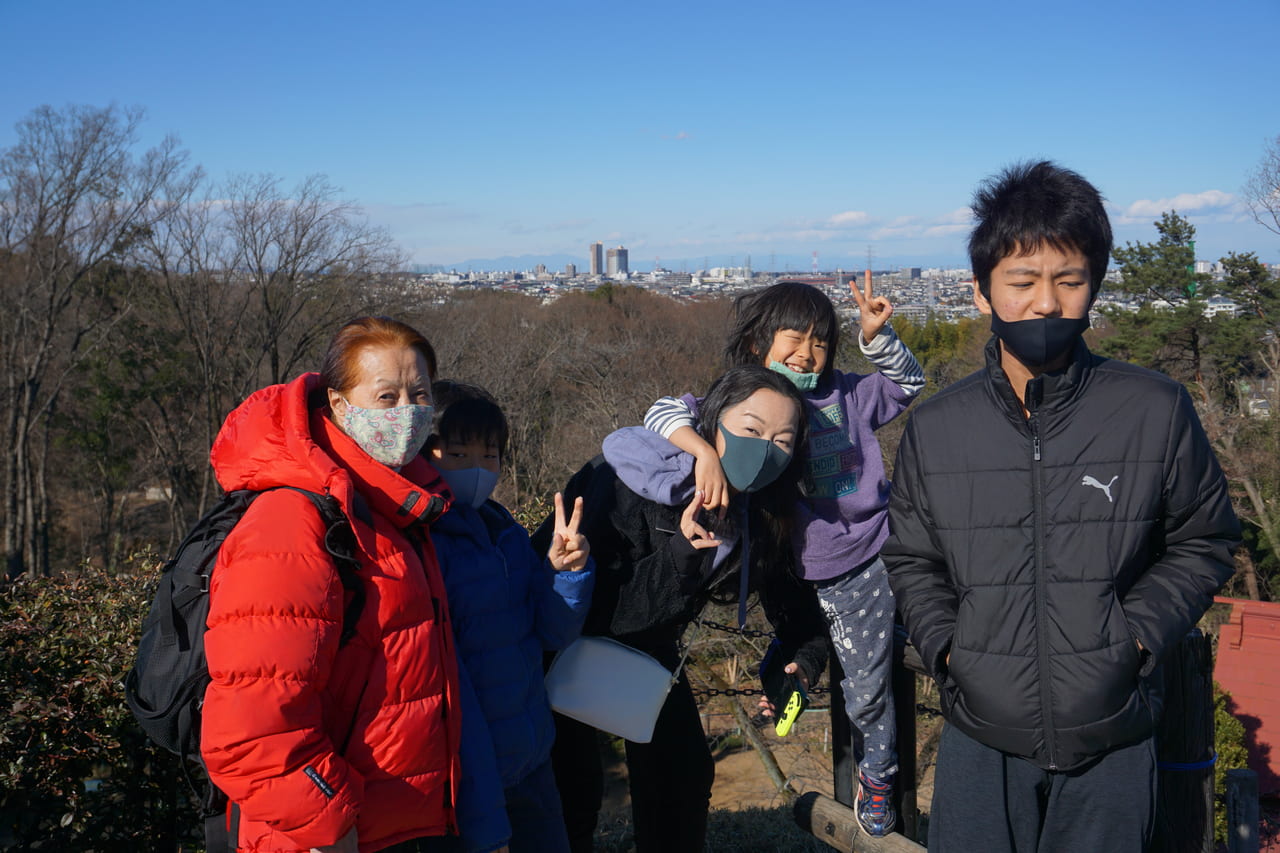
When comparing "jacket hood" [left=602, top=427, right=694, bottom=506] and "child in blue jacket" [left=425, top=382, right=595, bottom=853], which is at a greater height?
"jacket hood" [left=602, top=427, right=694, bottom=506]

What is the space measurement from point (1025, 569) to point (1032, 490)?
17cm

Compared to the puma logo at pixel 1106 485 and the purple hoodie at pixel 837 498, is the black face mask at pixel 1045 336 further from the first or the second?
the purple hoodie at pixel 837 498

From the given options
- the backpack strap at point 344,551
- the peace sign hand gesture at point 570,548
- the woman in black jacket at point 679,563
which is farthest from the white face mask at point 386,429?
the woman in black jacket at point 679,563

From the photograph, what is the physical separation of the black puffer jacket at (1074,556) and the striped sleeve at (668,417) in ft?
2.37

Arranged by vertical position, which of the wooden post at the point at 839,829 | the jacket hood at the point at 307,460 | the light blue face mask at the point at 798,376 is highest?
the light blue face mask at the point at 798,376

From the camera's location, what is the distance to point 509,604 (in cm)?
216

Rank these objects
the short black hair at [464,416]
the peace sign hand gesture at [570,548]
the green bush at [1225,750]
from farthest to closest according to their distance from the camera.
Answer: the green bush at [1225,750] < the short black hair at [464,416] < the peace sign hand gesture at [570,548]

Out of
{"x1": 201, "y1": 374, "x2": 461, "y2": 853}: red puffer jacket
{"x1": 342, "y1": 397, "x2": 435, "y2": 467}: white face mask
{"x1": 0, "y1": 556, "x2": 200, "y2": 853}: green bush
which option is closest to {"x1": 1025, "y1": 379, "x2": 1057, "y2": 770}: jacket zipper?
{"x1": 201, "y1": 374, "x2": 461, "y2": 853}: red puffer jacket

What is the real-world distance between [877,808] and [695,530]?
1055 millimetres

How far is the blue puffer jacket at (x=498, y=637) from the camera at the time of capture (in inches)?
77.9

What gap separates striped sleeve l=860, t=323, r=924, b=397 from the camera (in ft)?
8.57

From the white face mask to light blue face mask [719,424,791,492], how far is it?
0.79m

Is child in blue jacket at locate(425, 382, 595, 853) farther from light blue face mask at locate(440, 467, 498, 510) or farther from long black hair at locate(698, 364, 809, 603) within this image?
long black hair at locate(698, 364, 809, 603)

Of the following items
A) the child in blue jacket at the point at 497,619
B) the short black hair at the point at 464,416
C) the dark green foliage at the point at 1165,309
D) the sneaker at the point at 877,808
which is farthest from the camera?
the dark green foliage at the point at 1165,309
